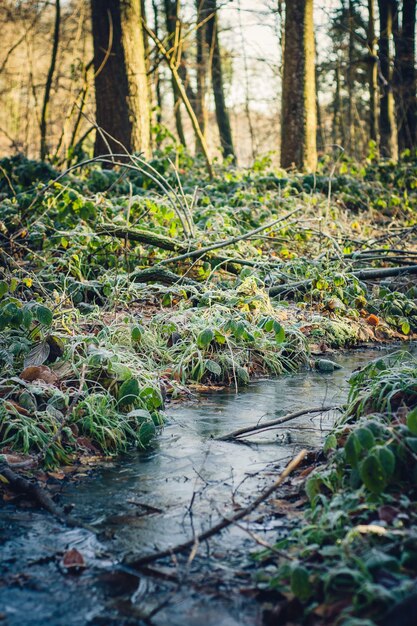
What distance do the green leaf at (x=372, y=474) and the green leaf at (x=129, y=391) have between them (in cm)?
195

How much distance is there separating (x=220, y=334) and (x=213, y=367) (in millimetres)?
A: 288

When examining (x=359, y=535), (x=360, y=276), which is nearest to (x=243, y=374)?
(x=360, y=276)

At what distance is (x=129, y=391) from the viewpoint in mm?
4047

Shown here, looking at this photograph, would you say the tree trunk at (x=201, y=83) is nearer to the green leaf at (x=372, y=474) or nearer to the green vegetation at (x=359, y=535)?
the green vegetation at (x=359, y=535)

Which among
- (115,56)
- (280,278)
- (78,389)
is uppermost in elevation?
(115,56)

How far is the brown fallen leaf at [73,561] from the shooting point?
234 cm

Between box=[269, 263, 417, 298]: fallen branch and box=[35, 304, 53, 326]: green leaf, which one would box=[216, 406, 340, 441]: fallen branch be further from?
box=[269, 263, 417, 298]: fallen branch

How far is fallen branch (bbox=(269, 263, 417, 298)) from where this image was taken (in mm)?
7176

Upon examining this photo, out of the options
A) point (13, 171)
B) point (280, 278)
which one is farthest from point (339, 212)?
point (13, 171)

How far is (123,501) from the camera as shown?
9.79 feet

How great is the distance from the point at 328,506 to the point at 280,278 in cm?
504

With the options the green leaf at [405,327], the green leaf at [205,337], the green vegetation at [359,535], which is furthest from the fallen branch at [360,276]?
the green vegetation at [359,535]

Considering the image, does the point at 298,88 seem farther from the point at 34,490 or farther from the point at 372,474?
the point at 372,474

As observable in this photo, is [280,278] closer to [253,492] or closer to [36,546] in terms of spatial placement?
[253,492]
